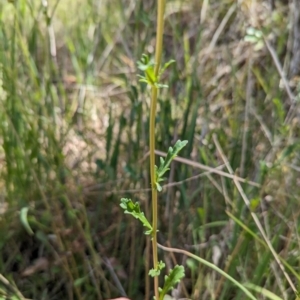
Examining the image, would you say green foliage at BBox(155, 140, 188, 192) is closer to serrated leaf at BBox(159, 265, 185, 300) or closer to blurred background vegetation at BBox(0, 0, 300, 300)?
serrated leaf at BBox(159, 265, 185, 300)

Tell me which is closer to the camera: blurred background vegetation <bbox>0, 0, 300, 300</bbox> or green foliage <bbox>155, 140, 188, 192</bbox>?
green foliage <bbox>155, 140, 188, 192</bbox>

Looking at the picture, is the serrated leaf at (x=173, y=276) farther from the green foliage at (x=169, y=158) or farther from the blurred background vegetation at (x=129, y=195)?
the blurred background vegetation at (x=129, y=195)

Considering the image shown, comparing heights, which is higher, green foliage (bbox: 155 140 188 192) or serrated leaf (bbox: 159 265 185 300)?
green foliage (bbox: 155 140 188 192)

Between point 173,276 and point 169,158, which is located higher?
point 169,158

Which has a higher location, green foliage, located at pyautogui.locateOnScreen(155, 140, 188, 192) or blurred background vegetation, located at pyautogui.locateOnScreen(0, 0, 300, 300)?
green foliage, located at pyautogui.locateOnScreen(155, 140, 188, 192)

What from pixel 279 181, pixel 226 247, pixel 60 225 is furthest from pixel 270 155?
pixel 60 225

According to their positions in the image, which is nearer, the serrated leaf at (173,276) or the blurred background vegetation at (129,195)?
the serrated leaf at (173,276)

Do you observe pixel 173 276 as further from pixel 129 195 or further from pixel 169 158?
pixel 129 195

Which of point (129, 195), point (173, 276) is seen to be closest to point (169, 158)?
point (173, 276)

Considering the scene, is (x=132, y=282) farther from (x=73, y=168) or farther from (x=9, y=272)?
(x=73, y=168)

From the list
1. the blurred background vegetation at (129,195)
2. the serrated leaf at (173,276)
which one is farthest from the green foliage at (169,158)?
the blurred background vegetation at (129,195)

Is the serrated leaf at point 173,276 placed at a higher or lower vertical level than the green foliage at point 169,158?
lower

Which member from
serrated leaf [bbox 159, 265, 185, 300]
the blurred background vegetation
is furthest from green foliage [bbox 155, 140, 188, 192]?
the blurred background vegetation
